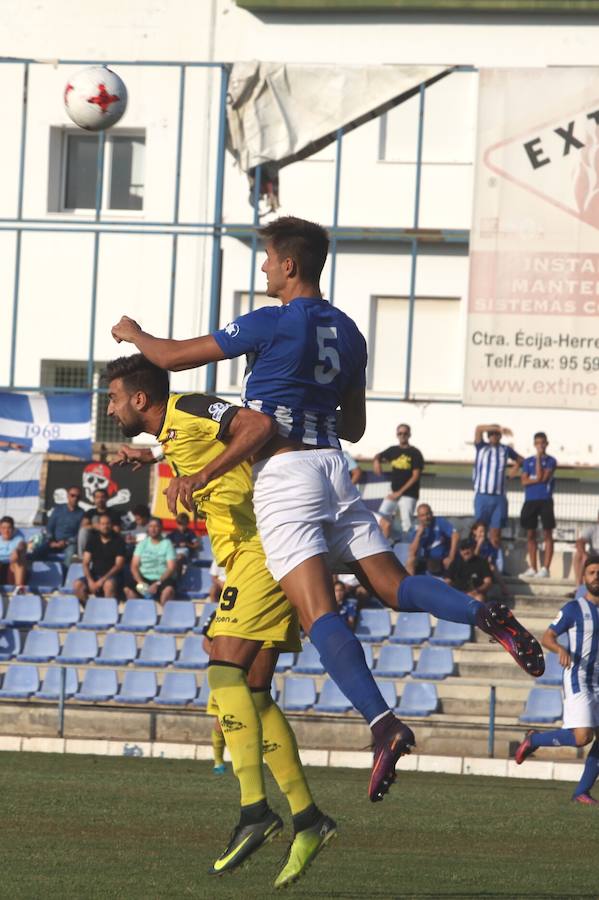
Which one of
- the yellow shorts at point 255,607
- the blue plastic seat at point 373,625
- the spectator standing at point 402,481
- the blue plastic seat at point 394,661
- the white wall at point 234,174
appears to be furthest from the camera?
the white wall at point 234,174

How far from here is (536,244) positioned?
71.8ft

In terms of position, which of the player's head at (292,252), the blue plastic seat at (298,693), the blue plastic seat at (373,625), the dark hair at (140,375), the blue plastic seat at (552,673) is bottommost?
the blue plastic seat at (298,693)

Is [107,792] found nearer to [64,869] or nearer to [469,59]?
[64,869]

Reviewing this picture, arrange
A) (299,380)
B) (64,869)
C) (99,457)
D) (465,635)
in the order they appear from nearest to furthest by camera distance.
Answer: (299,380), (64,869), (465,635), (99,457)

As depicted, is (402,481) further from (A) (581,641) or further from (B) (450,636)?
(A) (581,641)

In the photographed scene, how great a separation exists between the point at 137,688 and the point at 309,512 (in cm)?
1314

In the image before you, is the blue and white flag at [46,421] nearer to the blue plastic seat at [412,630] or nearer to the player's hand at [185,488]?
the blue plastic seat at [412,630]

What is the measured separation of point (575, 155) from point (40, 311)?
11547mm

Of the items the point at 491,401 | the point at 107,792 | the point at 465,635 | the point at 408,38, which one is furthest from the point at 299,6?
the point at 107,792

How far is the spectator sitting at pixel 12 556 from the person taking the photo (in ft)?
68.4

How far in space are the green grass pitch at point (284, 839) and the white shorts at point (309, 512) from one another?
1.38m

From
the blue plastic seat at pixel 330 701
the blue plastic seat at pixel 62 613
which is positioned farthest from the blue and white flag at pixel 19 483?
the blue plastic seat at pixel 330 701

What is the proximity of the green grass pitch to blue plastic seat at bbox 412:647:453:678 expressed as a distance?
399 cm

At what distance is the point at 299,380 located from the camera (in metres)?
6.43
